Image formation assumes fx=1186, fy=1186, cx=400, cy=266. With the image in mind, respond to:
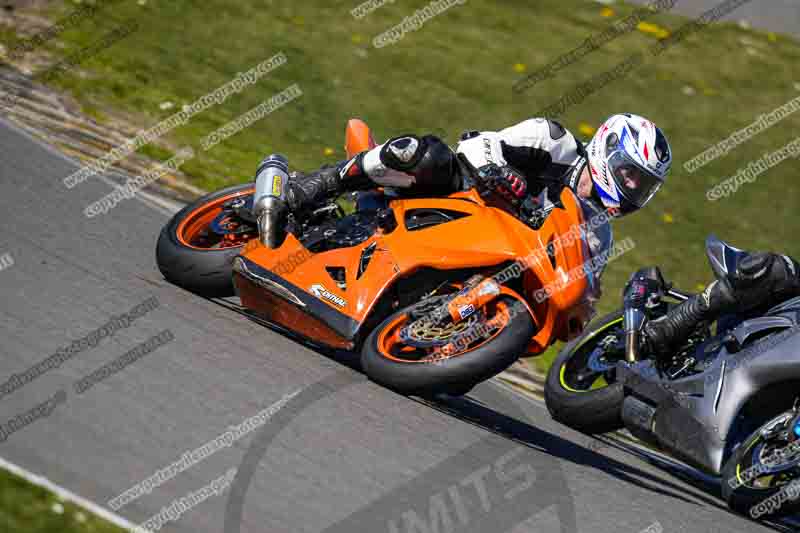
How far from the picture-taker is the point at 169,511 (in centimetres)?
484

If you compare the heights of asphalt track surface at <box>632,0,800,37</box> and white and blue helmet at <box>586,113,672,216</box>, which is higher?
white and blue helmet at <box>586,113,672,216</box>

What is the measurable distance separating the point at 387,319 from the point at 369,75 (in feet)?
21.2

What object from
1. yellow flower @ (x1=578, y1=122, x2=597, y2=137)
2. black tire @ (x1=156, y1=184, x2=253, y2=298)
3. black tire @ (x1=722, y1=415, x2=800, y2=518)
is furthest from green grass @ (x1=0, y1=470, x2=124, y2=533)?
yellow flower @ (x1=578, y1=122, x2=597, y2=137)

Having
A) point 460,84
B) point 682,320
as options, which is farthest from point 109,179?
point 460,84

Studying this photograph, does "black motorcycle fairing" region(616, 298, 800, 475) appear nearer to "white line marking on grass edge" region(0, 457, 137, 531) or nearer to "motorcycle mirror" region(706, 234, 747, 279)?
"motorcycle mirror" region(706, 234, 747, 279)

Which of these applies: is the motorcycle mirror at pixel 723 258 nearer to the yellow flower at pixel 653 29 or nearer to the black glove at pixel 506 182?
the black glove at pixel 506 182

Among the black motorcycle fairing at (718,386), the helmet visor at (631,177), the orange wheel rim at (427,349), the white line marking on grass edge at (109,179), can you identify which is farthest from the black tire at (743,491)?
the white line marking on grass edge at (109,179)

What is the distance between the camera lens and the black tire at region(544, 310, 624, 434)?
6680mm

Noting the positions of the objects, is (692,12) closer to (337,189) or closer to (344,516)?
(337,189)

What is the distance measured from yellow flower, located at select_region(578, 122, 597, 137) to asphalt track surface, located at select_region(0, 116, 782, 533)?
17.2 feet

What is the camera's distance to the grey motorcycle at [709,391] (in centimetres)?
579

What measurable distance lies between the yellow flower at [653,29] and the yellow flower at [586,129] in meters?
2.60

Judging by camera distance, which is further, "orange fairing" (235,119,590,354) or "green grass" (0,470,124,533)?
"orange fairing" (235,119,590,354)

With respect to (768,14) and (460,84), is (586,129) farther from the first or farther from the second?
(768,14)
